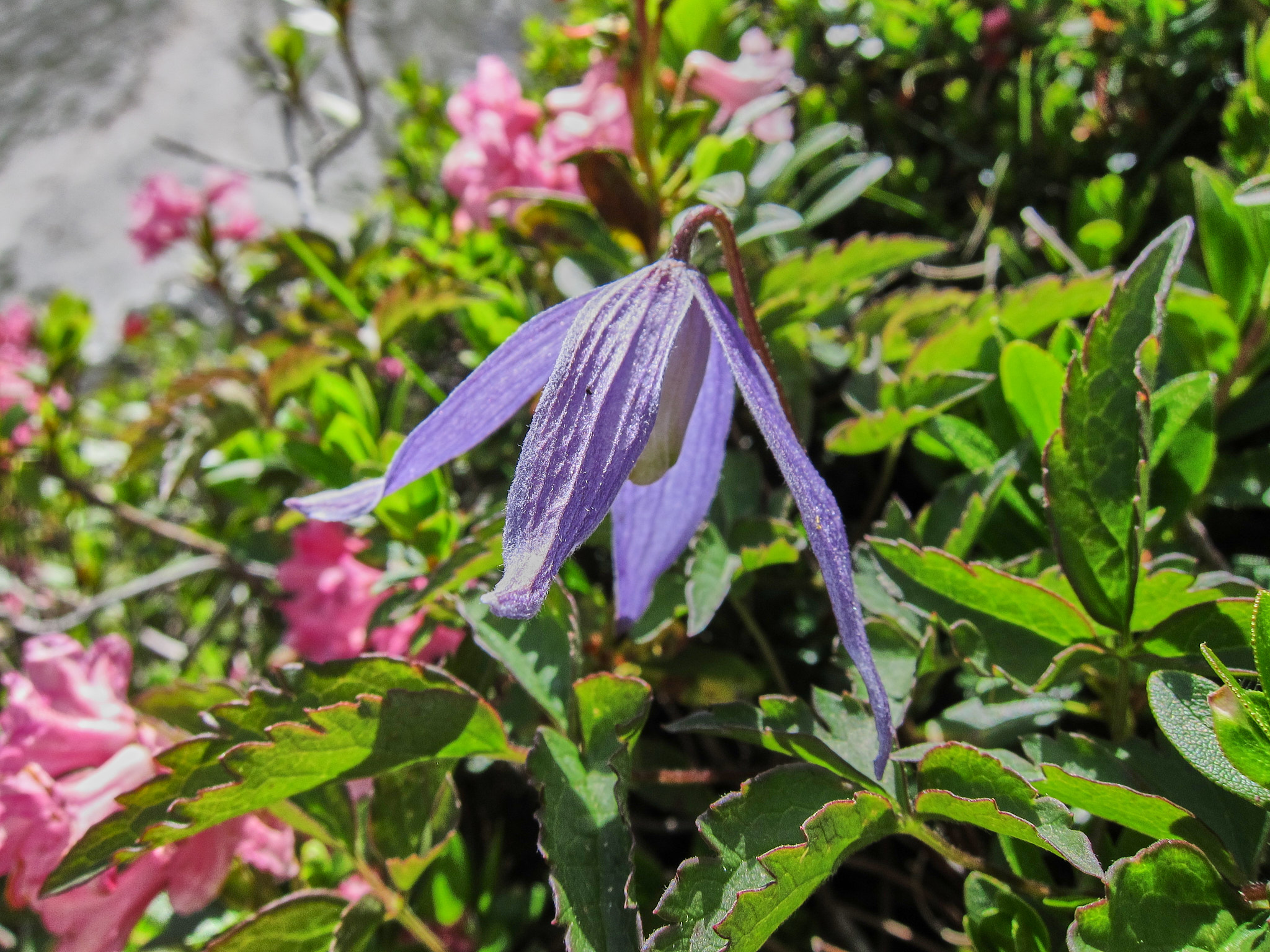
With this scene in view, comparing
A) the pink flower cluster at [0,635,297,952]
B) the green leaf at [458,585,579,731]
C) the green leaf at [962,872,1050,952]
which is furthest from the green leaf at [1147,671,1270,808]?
the pink flower cluster at [0,635,297,952]

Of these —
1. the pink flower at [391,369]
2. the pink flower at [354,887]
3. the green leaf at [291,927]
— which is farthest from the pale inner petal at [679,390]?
the pink flower at [391,369]

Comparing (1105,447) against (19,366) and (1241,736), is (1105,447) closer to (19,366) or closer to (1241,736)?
(1241,736)

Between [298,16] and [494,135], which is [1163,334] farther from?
[298,16]

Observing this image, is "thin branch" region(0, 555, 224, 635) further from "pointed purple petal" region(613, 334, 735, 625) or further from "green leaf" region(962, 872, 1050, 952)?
"green leaf" region(962, 872, 1050, 952)

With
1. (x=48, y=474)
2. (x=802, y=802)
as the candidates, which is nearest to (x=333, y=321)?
(x=48, y=474)

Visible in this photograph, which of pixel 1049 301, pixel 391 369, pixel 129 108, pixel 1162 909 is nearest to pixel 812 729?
pixel 1162 909

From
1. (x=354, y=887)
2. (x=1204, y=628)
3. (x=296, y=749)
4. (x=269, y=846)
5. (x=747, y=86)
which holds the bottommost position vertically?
(x=354, y=887)

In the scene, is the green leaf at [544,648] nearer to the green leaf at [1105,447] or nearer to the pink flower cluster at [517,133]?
the green leaf at [1105,447]
